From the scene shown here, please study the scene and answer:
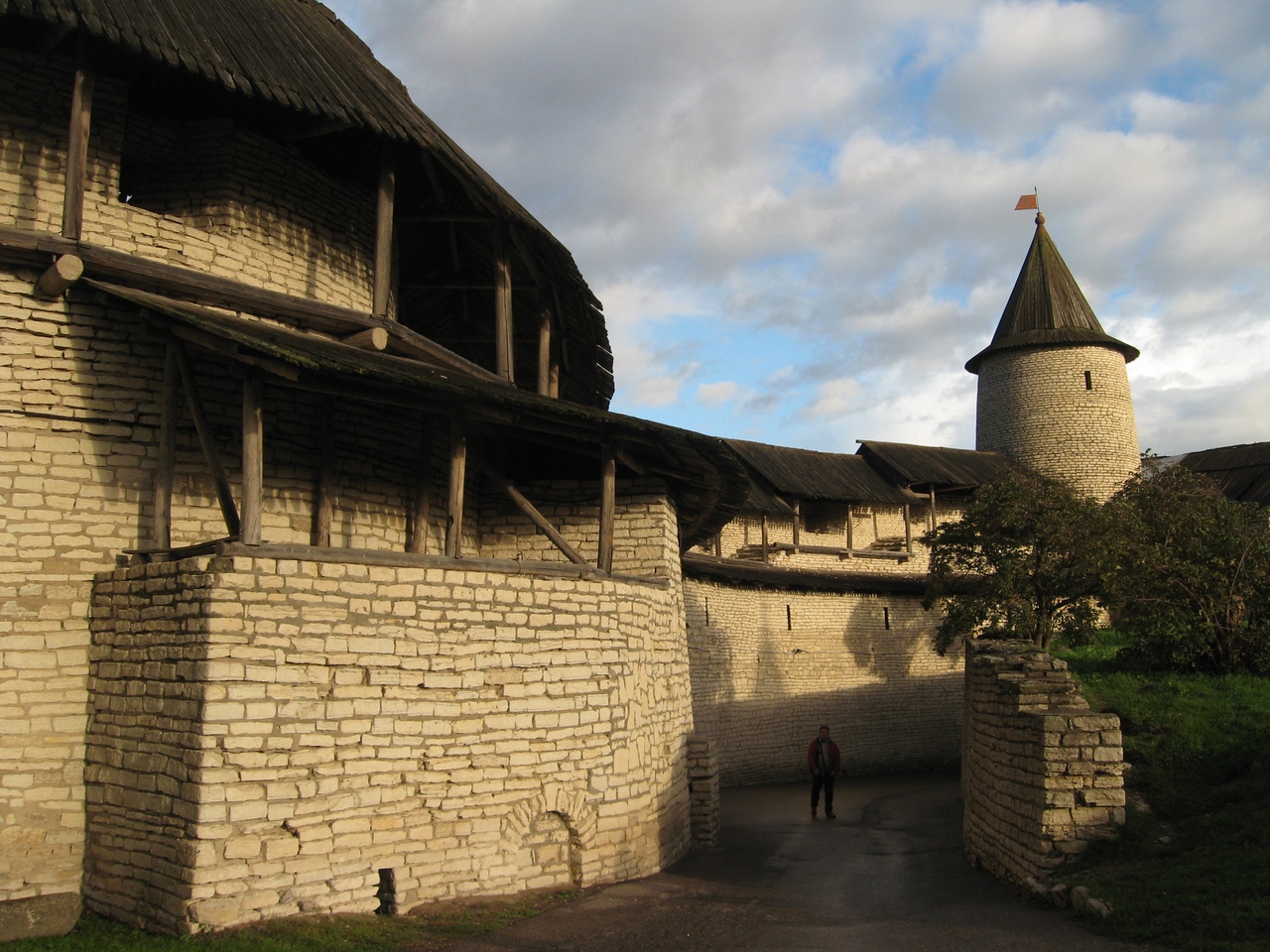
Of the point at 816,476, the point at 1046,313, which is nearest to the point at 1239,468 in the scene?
the point at 1046,313

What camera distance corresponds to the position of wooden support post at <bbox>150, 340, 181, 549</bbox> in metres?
7.43

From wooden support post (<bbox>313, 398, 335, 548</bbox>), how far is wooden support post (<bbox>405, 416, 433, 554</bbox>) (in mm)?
754

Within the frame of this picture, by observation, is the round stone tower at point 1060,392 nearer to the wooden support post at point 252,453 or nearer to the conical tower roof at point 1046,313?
the conical tower roof at point 1046,313

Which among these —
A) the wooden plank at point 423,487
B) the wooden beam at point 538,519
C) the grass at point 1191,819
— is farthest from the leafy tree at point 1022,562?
the wooden plank at point 423,487

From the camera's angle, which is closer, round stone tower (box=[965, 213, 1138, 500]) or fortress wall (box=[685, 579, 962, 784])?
fortress wall (box=[685, 579, 962, 784])

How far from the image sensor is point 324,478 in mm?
8422

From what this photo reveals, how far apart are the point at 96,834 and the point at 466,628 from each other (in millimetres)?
2849

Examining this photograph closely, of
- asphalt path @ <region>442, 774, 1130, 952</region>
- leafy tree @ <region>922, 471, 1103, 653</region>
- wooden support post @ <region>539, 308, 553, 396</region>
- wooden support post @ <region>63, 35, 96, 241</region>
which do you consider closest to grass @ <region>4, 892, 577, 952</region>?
asphalt path @ <region>442, 774, 1130, 952</region>

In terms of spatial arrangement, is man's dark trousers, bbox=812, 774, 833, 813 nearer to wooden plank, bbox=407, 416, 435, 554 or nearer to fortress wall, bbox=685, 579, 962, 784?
fortress wall, bbox=685, 579, 962, 784

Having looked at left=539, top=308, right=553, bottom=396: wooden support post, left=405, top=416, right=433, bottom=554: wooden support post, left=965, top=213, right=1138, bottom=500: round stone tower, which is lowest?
left=405, top=416, right=433, bottom=554: wooden support post

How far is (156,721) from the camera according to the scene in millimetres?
6680

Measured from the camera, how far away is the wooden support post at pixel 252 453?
686 centimetres

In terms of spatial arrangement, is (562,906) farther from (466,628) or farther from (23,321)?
A: (23,321)

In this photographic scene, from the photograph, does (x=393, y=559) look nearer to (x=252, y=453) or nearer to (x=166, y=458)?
(x=252, y=453)
